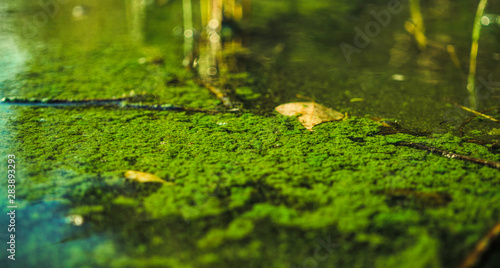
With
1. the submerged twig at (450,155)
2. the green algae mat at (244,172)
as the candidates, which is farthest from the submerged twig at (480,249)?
the submerged twig at (450,155)

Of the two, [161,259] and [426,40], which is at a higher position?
[426,40]

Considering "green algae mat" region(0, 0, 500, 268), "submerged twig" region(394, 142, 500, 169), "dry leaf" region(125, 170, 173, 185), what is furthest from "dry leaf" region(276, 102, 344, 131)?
"dry leaf" region(125, 170, 173, 185)

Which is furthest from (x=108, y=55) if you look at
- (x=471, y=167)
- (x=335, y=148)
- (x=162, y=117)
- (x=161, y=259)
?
(x=471, y=167)

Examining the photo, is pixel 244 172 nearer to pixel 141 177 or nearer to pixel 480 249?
pixel 141 177

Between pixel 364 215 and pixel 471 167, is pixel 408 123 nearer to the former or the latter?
pixel 471 167

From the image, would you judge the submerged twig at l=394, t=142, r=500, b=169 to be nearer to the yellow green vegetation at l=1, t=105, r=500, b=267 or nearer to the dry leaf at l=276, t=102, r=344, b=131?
the yellow green vegetation at l=1, t=105, r=500, b=267

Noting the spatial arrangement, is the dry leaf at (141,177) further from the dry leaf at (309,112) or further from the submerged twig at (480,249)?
the submerged twig at (480,249)
